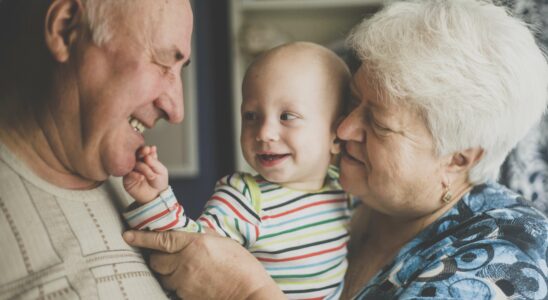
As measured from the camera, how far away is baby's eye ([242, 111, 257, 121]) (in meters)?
1.32

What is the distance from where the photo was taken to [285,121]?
129 cm

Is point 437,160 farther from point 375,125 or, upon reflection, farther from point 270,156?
point 270,156

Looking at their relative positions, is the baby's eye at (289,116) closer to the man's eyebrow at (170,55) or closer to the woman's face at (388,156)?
the woman's face at (388,156)

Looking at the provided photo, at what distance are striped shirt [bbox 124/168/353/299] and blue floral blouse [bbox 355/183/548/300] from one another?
0.42ft

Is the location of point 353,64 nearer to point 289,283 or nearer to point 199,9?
point 289,283

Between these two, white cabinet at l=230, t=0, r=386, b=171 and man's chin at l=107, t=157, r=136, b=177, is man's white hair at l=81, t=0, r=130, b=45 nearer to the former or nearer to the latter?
man's chin at l=107, t=157, r=136, b=177

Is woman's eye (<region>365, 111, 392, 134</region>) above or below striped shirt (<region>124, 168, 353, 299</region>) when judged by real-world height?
above

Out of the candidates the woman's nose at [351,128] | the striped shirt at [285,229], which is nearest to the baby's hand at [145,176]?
the striped shirt at [285,229]

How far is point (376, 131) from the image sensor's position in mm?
1316

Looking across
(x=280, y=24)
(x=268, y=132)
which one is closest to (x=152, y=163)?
(x=268, y=132)

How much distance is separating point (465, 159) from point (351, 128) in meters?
0.33

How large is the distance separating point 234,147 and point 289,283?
7.04ft

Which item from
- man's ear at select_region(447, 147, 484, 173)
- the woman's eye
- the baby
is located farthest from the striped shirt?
man's ear at select_region(447, 147, 484, 173)

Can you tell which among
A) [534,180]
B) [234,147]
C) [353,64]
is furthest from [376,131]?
[234,147]
